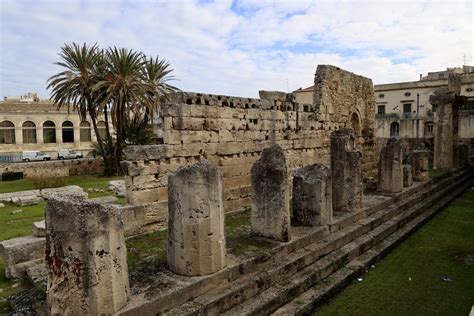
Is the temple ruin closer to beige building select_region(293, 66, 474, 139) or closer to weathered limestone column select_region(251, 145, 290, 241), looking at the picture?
weathered limestone column select_region(251, 145, 290, 241)

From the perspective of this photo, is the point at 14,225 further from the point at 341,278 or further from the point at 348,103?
the point at 348,103

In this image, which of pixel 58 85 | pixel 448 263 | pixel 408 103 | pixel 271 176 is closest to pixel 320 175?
pixel 271 176

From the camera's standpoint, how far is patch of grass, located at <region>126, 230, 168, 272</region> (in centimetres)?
535

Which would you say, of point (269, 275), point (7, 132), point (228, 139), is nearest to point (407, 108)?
point (228, 139)

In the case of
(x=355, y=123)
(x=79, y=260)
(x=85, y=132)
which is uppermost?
(x=85, y=132)

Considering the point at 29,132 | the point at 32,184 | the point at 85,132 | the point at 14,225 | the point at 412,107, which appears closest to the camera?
the point at 14,225

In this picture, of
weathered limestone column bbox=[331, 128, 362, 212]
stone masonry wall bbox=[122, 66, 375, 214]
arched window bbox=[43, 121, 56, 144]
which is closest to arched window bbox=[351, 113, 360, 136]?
stone masonry wall bbox=[122, 66, 375, 214]

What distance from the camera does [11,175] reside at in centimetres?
2119

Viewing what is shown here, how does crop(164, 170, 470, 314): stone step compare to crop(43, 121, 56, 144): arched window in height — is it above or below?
below

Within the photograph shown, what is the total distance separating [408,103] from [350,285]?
1595 inches

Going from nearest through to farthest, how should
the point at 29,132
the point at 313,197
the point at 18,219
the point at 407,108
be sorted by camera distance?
the point at 313,197 < the point at 18,219 < the point at 29,132 < the point at 407,108

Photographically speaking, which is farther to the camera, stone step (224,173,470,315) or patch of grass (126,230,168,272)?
patch of grass (126,230,168,272)

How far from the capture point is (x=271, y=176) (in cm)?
590

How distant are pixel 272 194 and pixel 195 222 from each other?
180 cm
